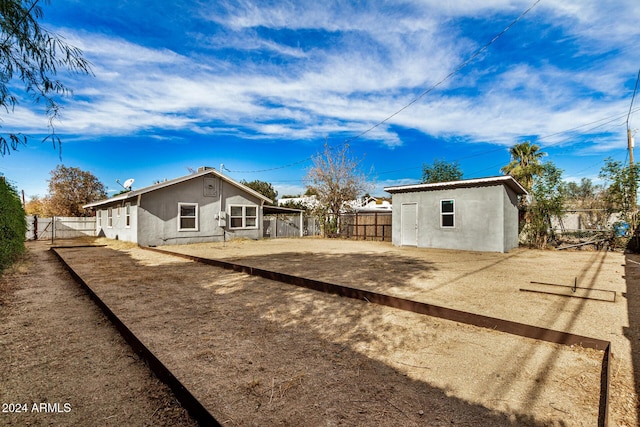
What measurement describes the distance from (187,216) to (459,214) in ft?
44.8

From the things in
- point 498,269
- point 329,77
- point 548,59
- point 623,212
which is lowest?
point 498,269

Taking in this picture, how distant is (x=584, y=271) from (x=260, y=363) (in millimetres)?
8866

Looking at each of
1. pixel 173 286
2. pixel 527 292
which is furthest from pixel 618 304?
pixel 173 286

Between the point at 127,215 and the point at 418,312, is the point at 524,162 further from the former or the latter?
the point at 127,215

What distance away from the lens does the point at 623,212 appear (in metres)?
12.1

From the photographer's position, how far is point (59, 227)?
848 inches

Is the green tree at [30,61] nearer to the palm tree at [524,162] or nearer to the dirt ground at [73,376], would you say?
the dirt ground at [73,376]

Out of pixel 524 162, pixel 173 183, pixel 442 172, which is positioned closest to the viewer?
pixel 173 183

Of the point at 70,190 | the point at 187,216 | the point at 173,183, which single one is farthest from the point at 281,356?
the point at 70,190

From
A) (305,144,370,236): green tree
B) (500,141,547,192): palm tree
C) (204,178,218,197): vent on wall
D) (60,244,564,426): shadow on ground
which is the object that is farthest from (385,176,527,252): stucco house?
(204,178,218,197): vent on wall

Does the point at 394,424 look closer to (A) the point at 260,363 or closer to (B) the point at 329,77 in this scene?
(A) the point at 260,363

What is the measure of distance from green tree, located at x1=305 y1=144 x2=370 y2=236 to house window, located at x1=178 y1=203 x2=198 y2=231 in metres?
9.09

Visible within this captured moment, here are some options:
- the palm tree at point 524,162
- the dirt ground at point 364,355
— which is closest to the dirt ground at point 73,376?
the dirt ground at point 364,355

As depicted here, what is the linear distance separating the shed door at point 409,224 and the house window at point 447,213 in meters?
1.20
